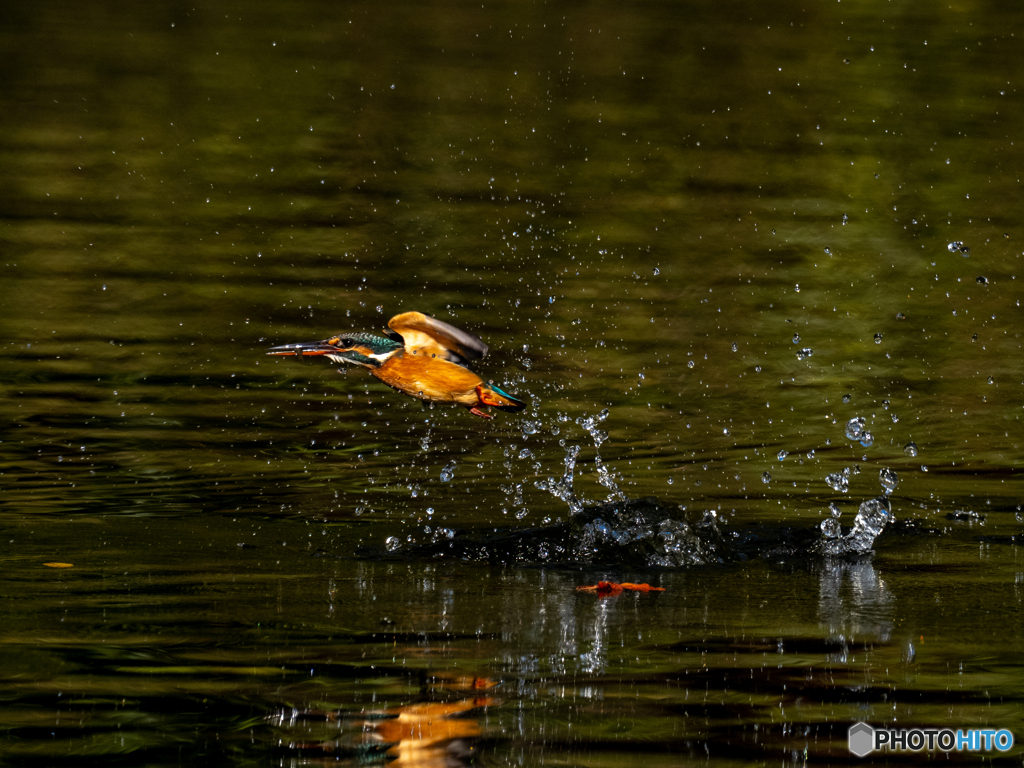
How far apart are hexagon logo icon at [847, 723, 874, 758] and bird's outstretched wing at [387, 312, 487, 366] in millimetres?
2106

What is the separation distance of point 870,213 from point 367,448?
606 cm

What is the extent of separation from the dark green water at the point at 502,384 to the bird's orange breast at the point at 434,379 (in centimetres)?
50

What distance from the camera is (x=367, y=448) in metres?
6.89

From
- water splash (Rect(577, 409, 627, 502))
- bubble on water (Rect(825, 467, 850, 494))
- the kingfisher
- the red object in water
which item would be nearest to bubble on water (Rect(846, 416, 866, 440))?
bubble on water (Rect(825, 467, 850, 494))

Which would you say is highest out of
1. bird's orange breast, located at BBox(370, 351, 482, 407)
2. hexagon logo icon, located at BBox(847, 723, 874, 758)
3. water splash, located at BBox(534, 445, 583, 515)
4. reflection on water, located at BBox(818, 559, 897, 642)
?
bird's orange breast, located at BBox(370, 351, 482, 407)


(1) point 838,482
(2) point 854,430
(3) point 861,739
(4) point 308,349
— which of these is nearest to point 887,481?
(1) point 838,482

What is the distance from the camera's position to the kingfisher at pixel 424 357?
17.7ft

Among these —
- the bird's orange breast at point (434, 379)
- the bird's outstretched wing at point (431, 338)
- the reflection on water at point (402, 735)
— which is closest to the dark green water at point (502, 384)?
the reflection on water at point (402, 735)

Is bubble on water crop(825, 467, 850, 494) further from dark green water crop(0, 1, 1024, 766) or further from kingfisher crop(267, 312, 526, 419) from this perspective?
kingfisher crop(267, 312, 526, 419)

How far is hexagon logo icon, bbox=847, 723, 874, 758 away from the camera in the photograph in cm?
354

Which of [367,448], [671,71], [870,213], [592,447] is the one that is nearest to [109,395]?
[367,448]

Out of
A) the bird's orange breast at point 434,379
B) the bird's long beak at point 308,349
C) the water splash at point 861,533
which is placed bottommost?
the water splash at point 861,533

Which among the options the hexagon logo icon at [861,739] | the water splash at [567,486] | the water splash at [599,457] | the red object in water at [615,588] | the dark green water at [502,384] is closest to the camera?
the hexagon logo icon at [861,739]

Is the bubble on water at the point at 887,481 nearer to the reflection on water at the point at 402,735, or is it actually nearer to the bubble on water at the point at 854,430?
the bubble on water at the point at 854,430
